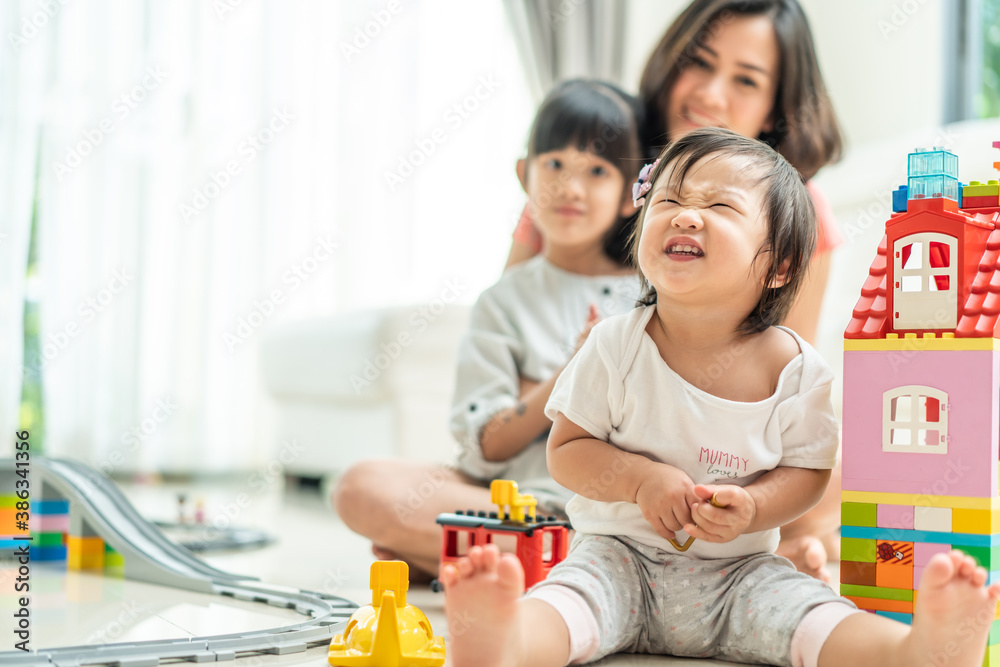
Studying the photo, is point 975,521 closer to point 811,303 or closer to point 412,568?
point 811,303

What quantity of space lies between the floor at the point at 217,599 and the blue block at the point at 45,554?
1.4 inches

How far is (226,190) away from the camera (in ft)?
9.84

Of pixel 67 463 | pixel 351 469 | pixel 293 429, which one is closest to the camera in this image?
pixel 351 469

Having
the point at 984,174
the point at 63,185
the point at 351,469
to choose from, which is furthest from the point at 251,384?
the point at 984,174

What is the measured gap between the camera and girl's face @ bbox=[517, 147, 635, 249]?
1310 mm

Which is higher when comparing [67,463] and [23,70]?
[23,70]

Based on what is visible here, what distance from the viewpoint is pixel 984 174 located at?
5.29 feet

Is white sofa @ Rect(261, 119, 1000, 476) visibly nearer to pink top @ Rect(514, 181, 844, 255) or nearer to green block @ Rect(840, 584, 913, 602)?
pink top @ Rect(514, 181, 844, 255)

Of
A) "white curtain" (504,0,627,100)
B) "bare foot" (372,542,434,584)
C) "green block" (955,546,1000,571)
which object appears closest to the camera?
"green block" (955,546,1000,571)

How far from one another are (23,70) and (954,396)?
8.88ft

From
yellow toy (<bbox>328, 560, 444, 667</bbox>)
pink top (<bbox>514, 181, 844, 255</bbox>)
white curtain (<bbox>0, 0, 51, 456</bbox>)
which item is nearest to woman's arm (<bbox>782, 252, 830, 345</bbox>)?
pink top (<bbox>514, 181, 844, 255</bbox>)

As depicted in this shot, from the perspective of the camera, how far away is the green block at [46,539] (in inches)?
56.8

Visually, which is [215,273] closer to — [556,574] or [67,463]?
[67,463]

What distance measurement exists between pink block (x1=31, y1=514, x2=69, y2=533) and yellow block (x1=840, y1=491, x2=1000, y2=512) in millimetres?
1173
